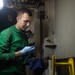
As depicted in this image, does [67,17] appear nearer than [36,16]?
Yes

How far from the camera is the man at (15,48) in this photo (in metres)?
1.76

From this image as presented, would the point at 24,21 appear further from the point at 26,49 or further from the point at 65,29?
the point at 65,29

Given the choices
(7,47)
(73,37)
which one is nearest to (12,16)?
(7,47)

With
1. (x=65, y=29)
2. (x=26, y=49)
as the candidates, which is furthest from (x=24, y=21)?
(x=65, y=29)

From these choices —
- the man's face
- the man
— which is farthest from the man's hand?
the man's face

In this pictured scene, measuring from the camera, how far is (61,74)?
1932 millimetres

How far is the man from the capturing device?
176cm

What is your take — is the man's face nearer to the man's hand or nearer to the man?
the man

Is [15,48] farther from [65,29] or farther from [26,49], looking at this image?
[65,29]

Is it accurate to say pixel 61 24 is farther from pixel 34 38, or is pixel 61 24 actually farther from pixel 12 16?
pixel 12 16

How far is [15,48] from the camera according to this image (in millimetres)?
1850

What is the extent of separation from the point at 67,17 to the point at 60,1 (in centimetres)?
19

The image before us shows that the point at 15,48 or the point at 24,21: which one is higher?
the point at 24,21

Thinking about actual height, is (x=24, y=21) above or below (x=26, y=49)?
above
